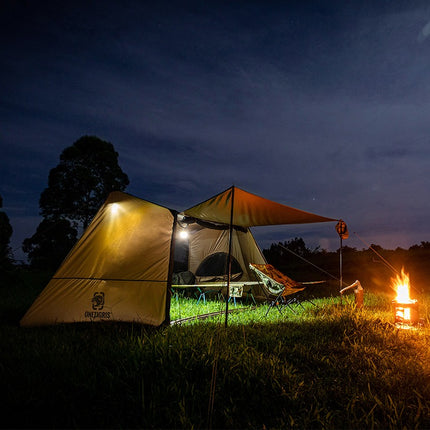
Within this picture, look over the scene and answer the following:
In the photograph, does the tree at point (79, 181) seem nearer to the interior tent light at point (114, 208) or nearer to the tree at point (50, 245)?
the tree at point (50, 245)

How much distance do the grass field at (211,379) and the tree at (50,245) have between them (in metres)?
9.20

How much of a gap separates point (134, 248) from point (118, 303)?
2.61ft

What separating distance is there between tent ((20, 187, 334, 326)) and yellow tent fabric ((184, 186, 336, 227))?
1 cm

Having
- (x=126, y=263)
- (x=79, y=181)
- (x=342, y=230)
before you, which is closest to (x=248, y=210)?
(x=342, y=230)

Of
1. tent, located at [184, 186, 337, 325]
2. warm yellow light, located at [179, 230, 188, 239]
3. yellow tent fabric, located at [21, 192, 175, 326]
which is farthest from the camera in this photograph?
warm yellow light, located at [179, 230, 188, 239]

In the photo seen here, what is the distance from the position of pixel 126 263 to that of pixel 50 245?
31.7 feet

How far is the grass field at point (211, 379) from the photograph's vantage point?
1700mm

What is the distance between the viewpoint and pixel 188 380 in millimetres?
2127

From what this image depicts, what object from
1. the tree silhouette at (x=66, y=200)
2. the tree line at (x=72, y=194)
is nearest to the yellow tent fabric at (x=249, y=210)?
the tree line at (x=72, y=194)

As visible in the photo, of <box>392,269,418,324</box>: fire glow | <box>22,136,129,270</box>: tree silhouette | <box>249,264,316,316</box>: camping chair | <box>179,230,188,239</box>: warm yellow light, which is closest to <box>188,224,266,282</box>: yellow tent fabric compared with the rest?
<box>179,230,188,239</box>: warm yellow light

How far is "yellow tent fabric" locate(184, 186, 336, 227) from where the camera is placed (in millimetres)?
3857

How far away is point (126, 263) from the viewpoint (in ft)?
13.0

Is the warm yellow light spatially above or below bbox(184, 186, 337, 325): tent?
below

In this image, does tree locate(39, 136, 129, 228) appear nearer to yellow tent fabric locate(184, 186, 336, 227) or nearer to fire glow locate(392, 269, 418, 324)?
yellow tent fabric locate(184, 186, 336, 227)
